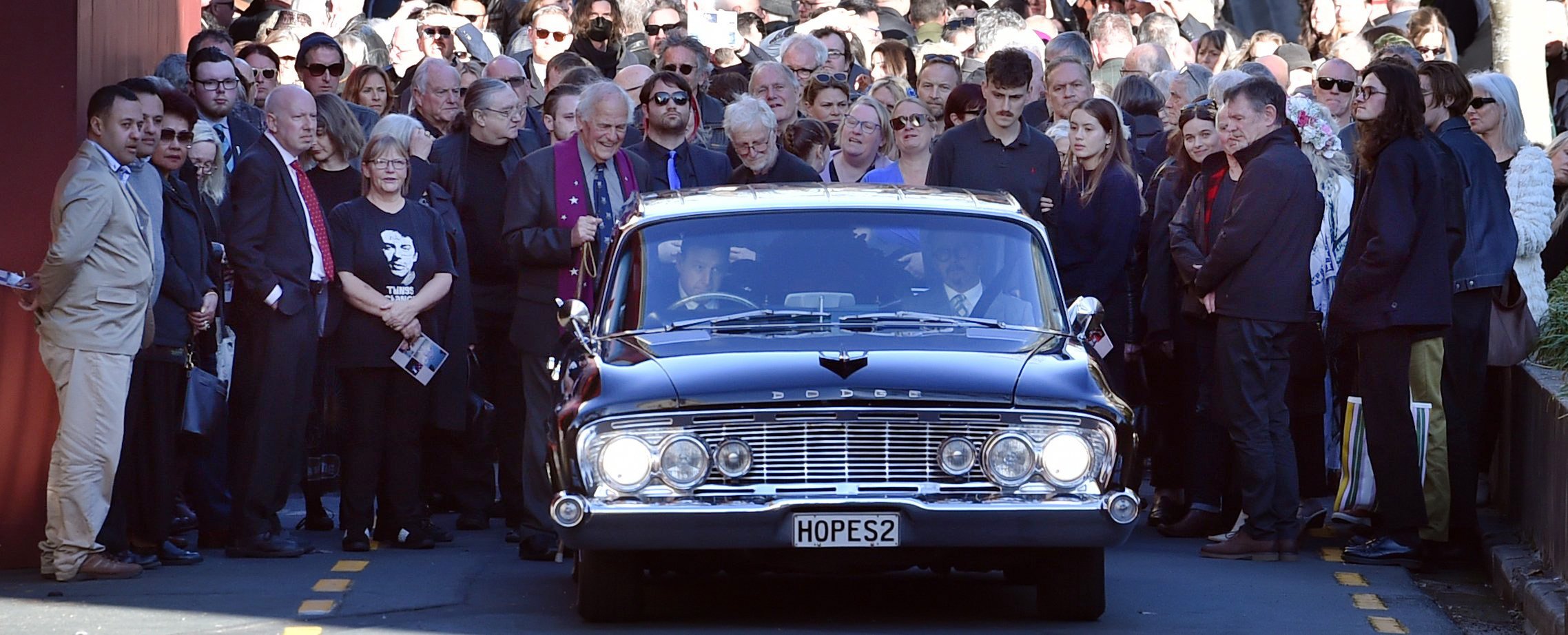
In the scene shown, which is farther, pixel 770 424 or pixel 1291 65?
pixel 1291 65

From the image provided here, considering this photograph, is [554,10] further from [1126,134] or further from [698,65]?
[1126,134]

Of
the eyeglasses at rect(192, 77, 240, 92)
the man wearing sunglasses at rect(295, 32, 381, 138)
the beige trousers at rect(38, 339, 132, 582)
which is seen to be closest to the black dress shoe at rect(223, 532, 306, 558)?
the beige trousers at rect(38, 339, 132, 582)

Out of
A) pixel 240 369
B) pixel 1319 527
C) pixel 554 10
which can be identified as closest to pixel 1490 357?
pixel 1319 527

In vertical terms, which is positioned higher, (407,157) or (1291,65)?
(1291,65)

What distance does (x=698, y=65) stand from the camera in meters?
15.7

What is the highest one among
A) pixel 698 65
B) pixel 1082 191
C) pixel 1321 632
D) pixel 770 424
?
pixel 698 65

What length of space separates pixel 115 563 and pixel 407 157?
8.12 ft

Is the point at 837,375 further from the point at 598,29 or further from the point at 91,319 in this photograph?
the point at 598,29

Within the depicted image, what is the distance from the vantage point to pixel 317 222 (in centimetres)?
1168

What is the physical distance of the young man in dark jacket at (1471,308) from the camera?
11070 millimetres

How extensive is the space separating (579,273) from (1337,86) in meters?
5.65

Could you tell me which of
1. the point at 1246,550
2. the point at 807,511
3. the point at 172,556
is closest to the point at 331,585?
the point at 172,556

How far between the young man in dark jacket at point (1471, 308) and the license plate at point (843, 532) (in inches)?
153

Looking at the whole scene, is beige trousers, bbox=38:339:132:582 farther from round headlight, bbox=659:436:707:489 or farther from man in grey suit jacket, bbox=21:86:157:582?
round headlight, bbox=659:436:707:489
